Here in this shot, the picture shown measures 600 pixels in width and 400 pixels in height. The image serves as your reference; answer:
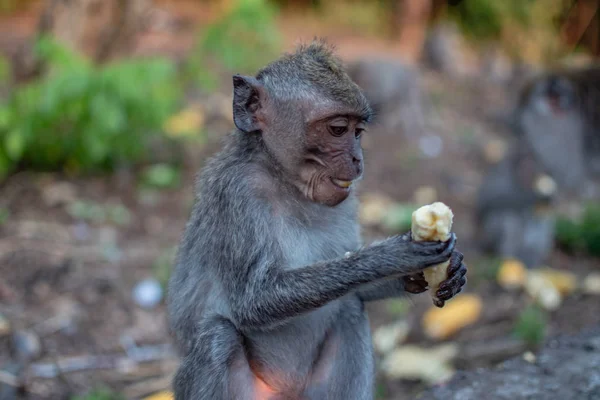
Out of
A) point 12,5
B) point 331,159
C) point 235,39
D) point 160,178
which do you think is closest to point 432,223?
point 331,159

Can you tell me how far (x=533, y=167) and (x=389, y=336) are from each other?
9.79 feet

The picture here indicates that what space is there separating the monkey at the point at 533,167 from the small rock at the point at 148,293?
386 centimetres

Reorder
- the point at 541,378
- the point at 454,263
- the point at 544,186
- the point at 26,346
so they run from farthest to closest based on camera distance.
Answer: the point at 544,186 → the point at 26,346 → the point at 541,378 → the point at 454,263

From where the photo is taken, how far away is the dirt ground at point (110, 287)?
232 inches

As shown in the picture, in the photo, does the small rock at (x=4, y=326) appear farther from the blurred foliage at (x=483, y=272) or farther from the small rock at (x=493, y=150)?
the small rock at (x=493, y=150)

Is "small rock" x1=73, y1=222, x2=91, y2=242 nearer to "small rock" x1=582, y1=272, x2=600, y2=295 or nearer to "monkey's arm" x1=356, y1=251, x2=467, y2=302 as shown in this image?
"monkey's arm" x1=356, y1=251, x2=467, y2=302

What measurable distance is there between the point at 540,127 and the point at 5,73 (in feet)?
19.4

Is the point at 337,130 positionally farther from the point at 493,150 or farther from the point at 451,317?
the point at 493,150

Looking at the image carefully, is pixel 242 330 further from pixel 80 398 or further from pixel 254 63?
pixel 254 63

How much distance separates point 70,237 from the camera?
7402 mm

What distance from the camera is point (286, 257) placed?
361cm

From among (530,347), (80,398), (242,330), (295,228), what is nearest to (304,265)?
(295,228)

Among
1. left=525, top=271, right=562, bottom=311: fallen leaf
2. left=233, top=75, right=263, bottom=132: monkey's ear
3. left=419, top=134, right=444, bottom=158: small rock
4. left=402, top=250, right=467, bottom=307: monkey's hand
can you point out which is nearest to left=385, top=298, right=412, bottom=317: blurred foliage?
left=525, top=271, right=562, bottom=311: fallen leaf

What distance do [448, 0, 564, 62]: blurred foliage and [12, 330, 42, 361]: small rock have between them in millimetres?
13604
